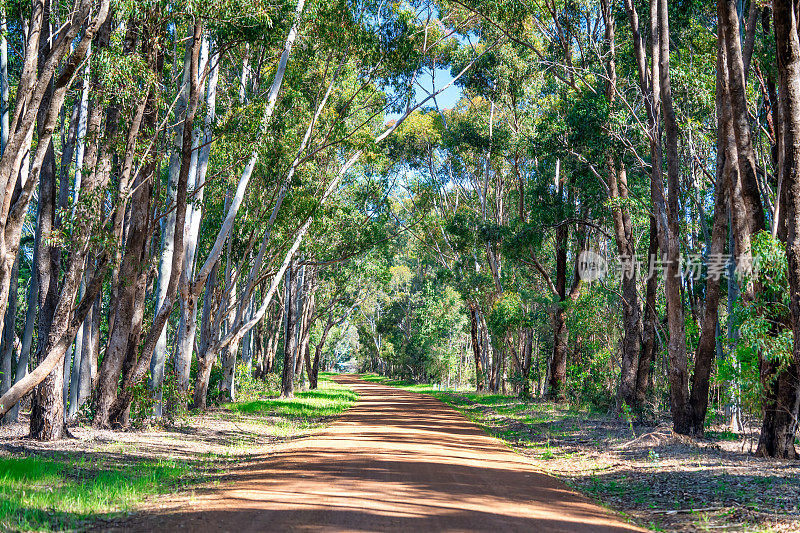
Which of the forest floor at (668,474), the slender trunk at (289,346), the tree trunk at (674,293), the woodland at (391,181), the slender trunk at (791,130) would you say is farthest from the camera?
the slender trunk at (289,346)

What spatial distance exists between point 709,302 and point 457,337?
4649 centimetres

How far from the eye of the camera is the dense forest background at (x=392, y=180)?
10727mm

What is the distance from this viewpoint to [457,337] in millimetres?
59031

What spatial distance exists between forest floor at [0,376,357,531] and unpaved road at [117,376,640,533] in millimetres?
470

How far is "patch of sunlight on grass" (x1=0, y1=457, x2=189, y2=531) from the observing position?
240 inches

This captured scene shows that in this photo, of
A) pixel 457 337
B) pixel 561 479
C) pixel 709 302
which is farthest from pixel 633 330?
pixel 457 337

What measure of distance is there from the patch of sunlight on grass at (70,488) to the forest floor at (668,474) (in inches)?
207

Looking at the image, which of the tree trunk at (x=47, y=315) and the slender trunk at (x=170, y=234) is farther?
the slender trunk at (x=170, y=234)

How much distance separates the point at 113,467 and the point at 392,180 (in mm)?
27071

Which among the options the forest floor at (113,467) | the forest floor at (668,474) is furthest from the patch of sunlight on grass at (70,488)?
the forest floor at (668,474)

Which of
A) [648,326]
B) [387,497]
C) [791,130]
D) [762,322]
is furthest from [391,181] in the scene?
[387,497]

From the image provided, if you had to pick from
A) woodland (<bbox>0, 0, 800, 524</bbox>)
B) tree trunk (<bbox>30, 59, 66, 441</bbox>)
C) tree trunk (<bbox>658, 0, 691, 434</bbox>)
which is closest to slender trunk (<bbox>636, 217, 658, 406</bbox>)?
woodland (<bbox>0, 0, 800, 524</bbox>)

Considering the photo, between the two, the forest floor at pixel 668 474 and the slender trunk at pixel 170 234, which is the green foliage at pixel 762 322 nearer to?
the forest floor at pixel 668 474

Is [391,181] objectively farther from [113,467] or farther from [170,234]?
[113,467]
